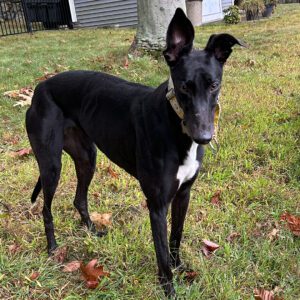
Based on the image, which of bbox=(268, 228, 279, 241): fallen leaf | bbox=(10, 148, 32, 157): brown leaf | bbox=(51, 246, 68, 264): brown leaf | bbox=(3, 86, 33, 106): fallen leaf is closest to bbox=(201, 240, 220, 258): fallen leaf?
bbox=(268, 228, 279, 241): fallen leaf

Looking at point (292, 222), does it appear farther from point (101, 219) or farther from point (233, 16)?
point (233, 16)

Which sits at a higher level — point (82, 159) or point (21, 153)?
point (82, 159)

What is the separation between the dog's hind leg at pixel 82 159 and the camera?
322 centimetres

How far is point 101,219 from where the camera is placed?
137 inches

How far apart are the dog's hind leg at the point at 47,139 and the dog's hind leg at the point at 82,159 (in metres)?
0.19

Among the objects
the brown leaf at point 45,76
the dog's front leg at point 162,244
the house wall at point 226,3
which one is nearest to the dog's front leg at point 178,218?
the dog's front leg at point 162,244

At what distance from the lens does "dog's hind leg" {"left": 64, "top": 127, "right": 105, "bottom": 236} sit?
322 centimetres

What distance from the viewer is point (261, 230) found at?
3.28m

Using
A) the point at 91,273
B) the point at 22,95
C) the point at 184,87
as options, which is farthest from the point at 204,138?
the point at 22,95

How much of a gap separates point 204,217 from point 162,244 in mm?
929

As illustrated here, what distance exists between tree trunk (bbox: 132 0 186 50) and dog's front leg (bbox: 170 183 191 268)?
538cm

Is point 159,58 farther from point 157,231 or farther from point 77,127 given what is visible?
point 157,231

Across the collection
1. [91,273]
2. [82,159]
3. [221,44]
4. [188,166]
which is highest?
[221,44]

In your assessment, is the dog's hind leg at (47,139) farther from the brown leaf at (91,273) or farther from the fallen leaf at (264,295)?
the fallen leaf at (264,295)
